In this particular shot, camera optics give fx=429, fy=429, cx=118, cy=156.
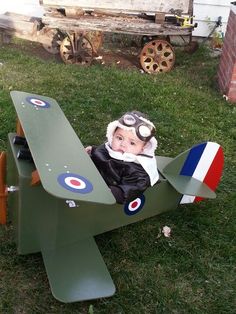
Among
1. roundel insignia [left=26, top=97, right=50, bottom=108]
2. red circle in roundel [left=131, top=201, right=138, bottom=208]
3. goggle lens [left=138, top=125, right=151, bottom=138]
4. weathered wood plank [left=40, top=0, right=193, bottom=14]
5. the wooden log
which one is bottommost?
red circle in roundel [left=131, top=201, right=138, bottom=208]

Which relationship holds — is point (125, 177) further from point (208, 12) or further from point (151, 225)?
point (208, 12)

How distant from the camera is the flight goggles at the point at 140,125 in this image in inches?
103

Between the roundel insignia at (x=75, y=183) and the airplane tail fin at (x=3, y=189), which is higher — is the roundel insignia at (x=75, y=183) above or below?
above

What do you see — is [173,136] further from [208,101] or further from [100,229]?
[100,229]

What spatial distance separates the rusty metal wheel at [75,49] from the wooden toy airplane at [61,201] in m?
3.20

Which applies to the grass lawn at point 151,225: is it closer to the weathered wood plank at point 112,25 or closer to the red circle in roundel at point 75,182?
the weathered wood plank at point 112,25

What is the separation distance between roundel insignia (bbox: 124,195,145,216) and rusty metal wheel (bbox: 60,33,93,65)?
3378 mm

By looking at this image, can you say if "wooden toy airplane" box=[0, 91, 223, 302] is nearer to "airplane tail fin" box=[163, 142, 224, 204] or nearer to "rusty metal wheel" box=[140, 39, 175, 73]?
"airplane tail fin" box=[163, 142, 224, 204]

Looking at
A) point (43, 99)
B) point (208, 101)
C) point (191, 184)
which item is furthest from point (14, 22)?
point (191, 184)

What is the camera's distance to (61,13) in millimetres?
5977

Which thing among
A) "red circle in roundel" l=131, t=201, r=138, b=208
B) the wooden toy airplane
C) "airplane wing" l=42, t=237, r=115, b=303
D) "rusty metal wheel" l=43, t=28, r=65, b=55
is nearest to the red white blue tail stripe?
the wooden toy airplane

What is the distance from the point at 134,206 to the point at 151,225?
353mm

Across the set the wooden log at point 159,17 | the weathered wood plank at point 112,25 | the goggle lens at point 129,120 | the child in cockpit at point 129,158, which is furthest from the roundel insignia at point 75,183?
the wooden log at point 159,17

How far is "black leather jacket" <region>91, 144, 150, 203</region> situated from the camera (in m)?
2.64
